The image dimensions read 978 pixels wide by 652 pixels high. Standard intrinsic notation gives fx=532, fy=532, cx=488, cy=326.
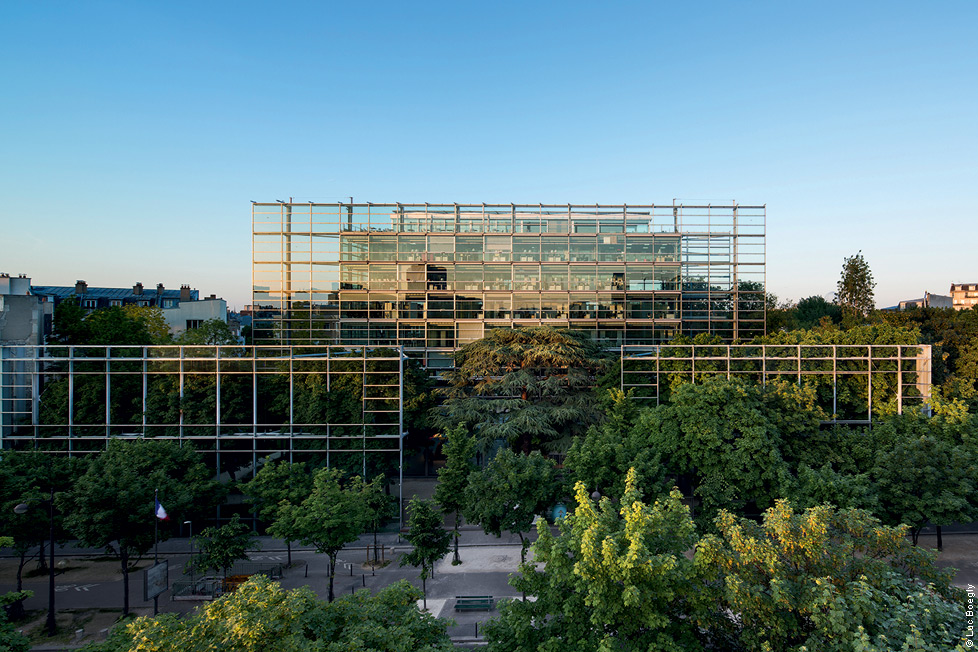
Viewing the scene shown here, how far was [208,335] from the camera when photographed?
51.0m

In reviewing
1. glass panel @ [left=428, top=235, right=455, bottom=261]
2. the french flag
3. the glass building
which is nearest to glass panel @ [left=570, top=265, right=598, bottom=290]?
the glass building

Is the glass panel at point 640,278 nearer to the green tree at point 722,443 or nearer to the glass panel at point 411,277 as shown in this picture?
the glass panel at point 411,277

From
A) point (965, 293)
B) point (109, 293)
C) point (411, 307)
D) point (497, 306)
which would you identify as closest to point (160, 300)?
point (109, 293)

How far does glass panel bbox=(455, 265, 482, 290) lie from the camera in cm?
4525

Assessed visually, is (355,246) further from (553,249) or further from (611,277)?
(611,277)

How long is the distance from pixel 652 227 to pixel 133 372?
39.1m

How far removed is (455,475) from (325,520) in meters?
5.94

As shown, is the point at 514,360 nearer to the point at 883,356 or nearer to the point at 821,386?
the point at 821,386

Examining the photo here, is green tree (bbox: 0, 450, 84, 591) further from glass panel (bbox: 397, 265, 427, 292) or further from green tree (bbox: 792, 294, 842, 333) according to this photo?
green tree (bbox: 792, 294, 842, 333)

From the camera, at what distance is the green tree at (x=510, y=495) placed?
886 inches

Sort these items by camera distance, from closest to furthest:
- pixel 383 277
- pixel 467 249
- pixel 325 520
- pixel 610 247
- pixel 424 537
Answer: pixel 325 520, pixel 424 537, pixel 383 277, pixel 467 249, pixel 610 247

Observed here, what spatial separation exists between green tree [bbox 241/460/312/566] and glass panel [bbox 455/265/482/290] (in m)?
23.2

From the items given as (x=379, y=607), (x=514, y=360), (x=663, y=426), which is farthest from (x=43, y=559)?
(x=663, y=426)

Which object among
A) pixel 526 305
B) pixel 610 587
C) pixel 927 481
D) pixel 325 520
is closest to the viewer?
pixel 610 587
